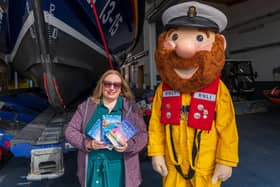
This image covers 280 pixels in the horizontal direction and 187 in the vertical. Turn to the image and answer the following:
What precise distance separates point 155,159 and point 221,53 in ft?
2.12

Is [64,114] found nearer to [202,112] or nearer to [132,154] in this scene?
[132,154]

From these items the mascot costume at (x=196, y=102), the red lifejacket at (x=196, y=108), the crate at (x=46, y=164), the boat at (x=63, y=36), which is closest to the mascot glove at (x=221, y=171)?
the mascot costume at (x=196, y=102)

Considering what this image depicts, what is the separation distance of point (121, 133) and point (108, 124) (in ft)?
Answer: 0.33

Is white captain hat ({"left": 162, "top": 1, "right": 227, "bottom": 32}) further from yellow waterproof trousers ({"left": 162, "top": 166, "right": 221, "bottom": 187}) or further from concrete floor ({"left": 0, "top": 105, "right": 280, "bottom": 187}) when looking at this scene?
concrete floor ({"left": 0, "top": 105, "right": 280, "bottom": 187})

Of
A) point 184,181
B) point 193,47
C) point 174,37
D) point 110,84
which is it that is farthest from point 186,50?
point 184,181

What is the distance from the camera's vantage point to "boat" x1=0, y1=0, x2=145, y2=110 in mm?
2242

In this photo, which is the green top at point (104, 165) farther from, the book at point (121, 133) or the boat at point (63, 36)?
the boat at point (63, 36)

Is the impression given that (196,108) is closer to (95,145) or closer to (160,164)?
(160,164)

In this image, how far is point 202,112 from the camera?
1095 mm

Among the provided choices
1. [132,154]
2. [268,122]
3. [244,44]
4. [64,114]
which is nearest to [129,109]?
[132,154]

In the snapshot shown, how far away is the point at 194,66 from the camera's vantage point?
108 cm

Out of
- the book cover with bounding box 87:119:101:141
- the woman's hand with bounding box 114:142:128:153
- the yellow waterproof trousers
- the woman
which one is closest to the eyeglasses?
the woman

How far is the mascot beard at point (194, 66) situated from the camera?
3.49 feet

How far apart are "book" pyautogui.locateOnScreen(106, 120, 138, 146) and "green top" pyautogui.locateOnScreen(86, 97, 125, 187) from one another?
0.10m
